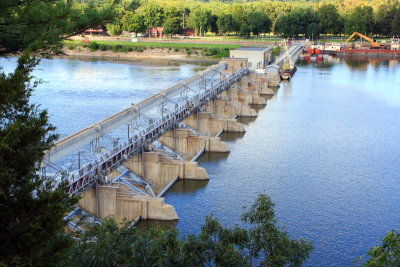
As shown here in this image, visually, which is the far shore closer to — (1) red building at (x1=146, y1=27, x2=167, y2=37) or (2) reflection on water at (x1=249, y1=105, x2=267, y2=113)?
(1) red building at (x1=146, y1=27, x2=167, y2=37)

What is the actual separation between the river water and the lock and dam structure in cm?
103

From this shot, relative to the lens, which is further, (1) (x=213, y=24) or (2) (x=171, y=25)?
(1) (x=213, y=24)

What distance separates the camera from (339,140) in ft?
129

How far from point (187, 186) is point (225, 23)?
93333mm

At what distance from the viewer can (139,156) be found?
28.1m

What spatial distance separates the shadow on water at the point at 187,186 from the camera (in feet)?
91.9

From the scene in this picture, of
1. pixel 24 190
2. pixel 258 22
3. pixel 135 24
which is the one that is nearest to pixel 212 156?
pixel 24 190

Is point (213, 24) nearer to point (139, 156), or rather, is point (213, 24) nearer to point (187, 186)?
point (187, 186)

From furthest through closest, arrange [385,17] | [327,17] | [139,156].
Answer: [385,17]
[327,17]
[139,156]

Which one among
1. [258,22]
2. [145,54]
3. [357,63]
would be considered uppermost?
[258,22]

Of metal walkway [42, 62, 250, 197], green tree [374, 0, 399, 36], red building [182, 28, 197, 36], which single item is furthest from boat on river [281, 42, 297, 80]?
green tree [374, 0, 399, 36]

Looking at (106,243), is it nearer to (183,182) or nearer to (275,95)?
(183,182)

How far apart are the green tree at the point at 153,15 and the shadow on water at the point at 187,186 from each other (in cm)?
9287

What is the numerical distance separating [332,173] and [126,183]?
1253 centimetres
